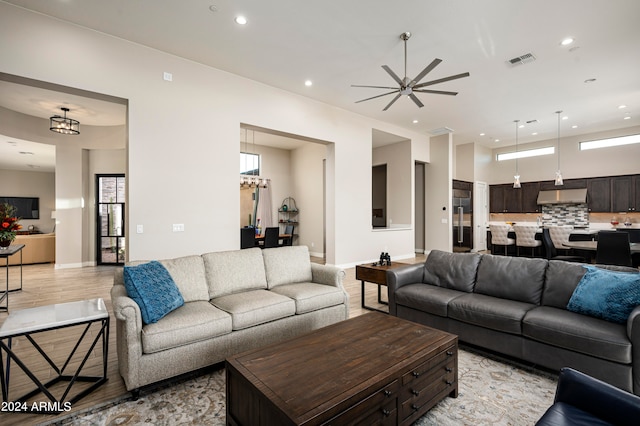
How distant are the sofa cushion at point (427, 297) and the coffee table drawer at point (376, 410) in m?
1.53

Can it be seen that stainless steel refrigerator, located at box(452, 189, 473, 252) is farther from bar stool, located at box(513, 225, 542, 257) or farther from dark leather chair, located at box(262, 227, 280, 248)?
dark leather chair, located at box(262, 227, 280, 248)

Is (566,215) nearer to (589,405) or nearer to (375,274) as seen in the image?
(375,274)

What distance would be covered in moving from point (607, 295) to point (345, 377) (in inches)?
87.6

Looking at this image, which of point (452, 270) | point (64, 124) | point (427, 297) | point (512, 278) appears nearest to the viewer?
point (512, 278)

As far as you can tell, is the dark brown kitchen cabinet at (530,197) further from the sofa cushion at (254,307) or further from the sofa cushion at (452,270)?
the sofa cushion at (254,307)

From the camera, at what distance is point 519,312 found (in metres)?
2.61

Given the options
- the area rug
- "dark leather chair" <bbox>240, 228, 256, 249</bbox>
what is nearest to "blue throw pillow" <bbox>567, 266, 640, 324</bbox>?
the area rug

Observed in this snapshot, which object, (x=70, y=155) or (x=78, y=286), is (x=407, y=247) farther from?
(x=70, y=155)

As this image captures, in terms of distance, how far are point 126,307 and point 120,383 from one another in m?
0.73

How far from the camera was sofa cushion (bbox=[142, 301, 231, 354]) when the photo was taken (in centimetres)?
221

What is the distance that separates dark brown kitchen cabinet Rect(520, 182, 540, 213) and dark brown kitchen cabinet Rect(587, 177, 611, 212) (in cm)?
129

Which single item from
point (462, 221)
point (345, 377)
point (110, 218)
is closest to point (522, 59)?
point (345, 377)

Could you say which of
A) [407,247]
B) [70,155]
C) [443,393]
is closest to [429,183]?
[407,247]

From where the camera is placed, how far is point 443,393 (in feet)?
6.91
